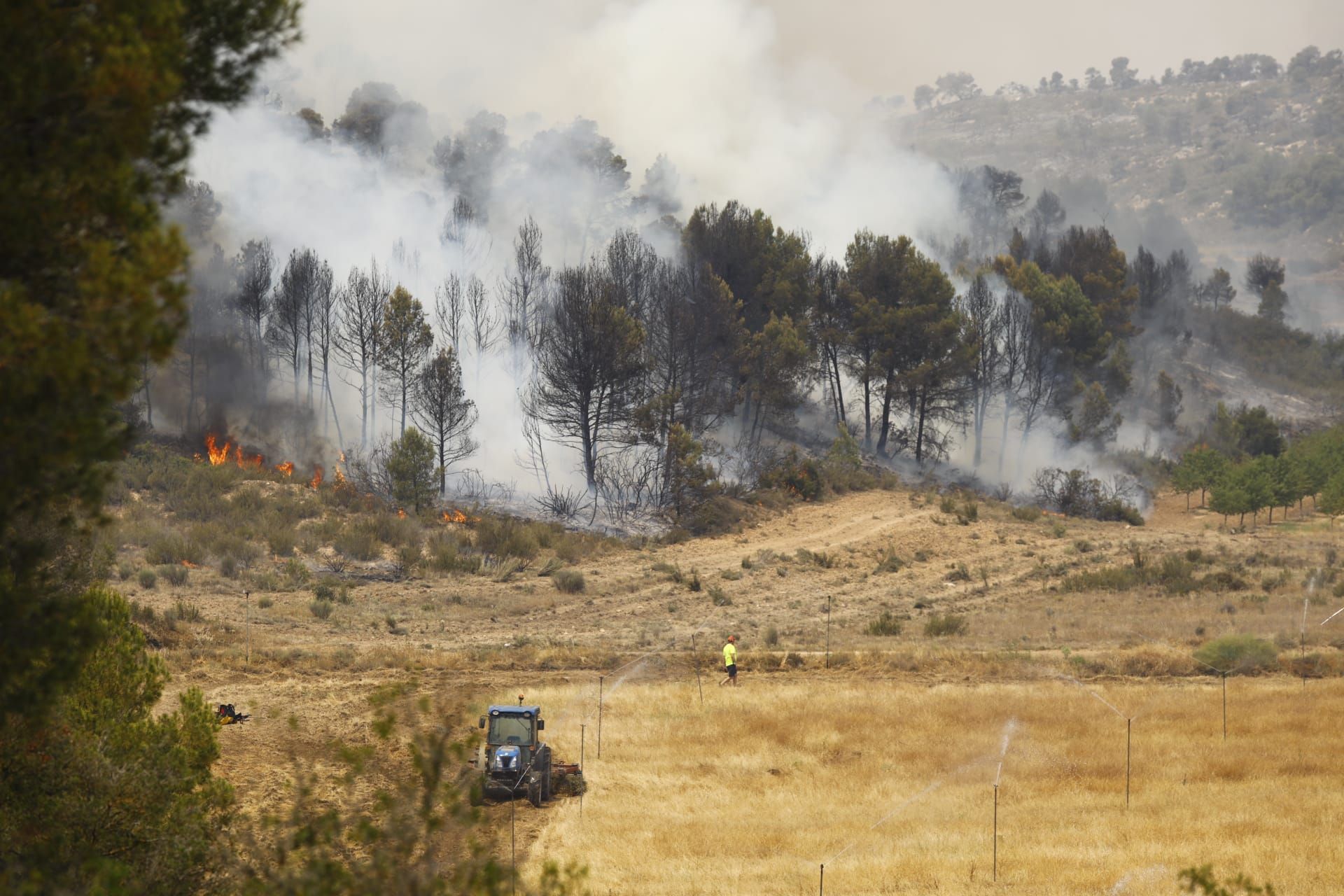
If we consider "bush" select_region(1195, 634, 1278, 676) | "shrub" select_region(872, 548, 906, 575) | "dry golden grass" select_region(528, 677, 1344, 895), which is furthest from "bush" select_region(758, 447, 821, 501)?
"dry golden grass" select_region(528, 677, 1344, 895)

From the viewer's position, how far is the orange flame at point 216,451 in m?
54.4

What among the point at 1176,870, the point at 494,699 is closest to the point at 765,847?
the point at 1176,870

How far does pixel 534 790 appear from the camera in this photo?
63.7ft

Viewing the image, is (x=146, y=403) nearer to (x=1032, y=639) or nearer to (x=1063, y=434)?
(x=1032, y=639)

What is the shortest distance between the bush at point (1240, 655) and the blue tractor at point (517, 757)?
18128 mm

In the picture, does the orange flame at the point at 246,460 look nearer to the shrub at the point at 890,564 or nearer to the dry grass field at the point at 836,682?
the dry grass field at the point at 836,682

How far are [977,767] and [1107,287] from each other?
70.1 metres

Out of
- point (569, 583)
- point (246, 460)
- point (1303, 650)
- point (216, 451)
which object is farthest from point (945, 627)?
point (246, 460)

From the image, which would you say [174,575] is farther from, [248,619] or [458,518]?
[458,518]

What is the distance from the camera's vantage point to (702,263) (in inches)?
2574

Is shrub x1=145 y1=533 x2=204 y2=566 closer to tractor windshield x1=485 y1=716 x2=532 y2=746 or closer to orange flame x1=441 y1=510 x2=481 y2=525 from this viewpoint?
orange flame x1=441 y1=510 x2=481 y2=525

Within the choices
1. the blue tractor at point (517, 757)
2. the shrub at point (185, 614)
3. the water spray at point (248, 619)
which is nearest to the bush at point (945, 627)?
the water spray at point (248, 619)

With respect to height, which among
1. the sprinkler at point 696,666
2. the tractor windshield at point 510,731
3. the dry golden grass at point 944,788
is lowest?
the dry golden grass at point 944,788

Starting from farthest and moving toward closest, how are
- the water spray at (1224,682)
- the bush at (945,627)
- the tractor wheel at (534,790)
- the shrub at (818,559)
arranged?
the shrub at (818,559) < the bush at (945,627) < the water spray at (1224,682) < the tractor wheel at (534,790)
